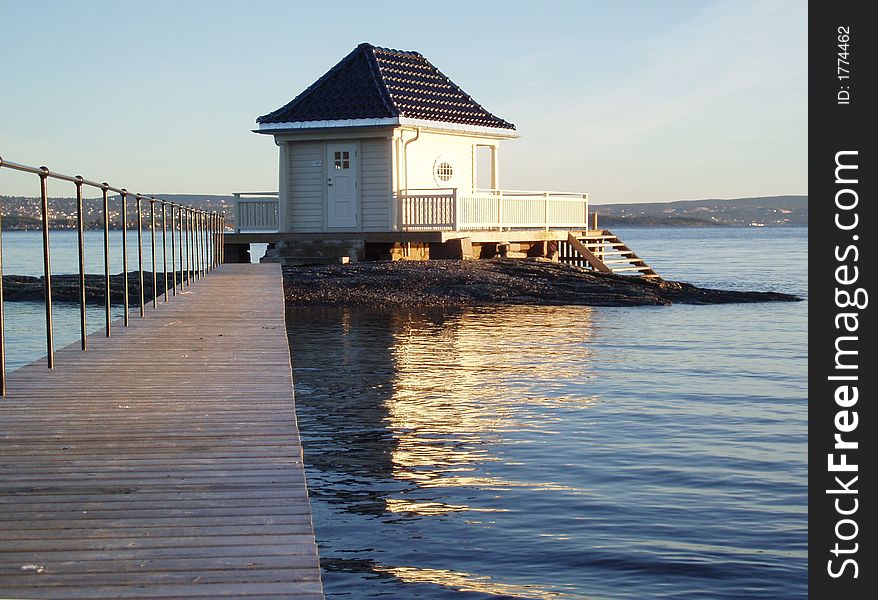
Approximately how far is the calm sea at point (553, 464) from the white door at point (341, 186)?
379 inches

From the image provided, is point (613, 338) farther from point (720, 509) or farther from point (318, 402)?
point (720, 509)

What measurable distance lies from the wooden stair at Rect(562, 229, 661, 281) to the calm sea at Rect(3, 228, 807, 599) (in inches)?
501

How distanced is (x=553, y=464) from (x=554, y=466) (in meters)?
0.07

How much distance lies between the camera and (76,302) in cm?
2795

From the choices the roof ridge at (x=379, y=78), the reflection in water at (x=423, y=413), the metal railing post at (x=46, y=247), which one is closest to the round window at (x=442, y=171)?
the roof ridge at (x=379, y=78)

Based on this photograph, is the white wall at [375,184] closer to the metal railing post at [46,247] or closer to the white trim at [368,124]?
the white trim at [368,124]

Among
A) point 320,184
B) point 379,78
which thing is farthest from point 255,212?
point 379,78

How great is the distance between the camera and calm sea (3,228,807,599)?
566cm

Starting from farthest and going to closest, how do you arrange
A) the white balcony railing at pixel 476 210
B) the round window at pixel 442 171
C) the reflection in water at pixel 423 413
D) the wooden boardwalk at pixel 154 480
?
the round window at pixel 442 171, the white balcony railing at pixel 476 210, the reflection in water at pixel 423 413, the wooden boardwalk at pixel 154 480

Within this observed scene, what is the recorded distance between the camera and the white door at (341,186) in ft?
86.6

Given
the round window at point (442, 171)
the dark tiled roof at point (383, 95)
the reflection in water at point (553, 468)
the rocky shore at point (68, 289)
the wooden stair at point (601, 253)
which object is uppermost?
the dark tiled roof at point (383, 95)

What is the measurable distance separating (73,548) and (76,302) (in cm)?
→ 2542

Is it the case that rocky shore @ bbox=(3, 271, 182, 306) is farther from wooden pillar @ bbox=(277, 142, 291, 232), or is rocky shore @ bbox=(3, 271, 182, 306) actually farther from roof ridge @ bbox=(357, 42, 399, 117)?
roof ridge @ bbox=(357, 42, 399, 117)
